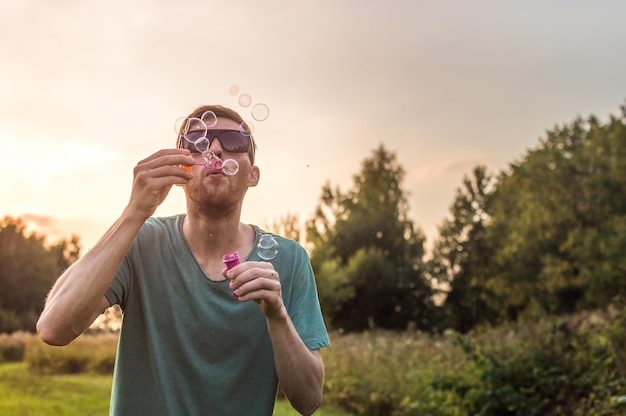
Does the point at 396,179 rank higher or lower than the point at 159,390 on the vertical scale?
higher

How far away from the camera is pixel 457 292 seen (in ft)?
143

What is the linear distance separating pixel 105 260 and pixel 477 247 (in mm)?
42901

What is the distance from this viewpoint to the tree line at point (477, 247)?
35.1 meters

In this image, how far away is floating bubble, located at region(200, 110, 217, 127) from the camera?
2.93m

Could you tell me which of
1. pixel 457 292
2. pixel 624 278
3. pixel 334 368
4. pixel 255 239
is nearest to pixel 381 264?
pixel 457 292

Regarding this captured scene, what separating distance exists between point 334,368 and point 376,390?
71.6 inches

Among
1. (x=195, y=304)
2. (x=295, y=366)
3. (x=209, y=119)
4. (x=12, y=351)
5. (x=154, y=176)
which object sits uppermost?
(x=209, y=119)

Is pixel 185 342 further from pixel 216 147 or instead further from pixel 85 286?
pixel 216 147

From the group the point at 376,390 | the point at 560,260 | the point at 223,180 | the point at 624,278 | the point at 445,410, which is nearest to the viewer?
the point at 223,180

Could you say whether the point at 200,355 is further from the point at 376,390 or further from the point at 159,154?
the point at 376,390

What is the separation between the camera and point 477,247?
44188 mm

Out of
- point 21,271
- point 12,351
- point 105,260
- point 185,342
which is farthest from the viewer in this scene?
point 21,271

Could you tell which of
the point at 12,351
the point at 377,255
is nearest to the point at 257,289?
the point at 12,351

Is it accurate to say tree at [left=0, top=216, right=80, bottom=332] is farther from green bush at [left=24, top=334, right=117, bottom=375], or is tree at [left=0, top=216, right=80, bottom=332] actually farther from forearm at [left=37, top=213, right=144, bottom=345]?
forearm at [left=37, top=213, right=144, bottom=345]
